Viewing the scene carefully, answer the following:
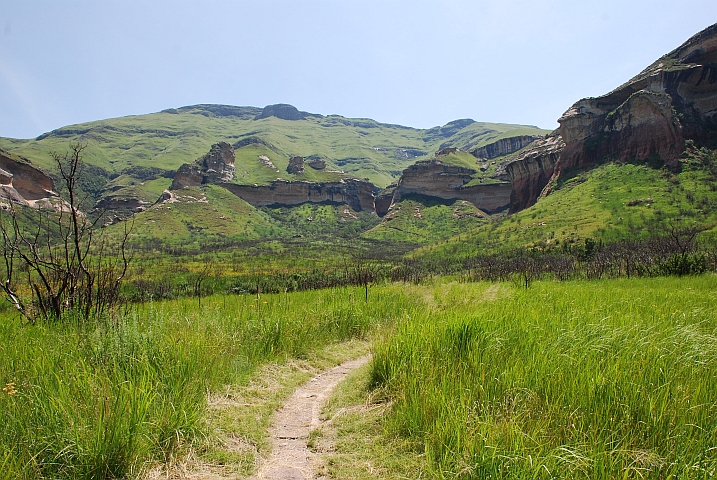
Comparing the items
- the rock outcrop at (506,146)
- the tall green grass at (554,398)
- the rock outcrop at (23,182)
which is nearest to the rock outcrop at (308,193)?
the rock outcrop at (23,182)

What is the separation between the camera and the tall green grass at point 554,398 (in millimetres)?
2678

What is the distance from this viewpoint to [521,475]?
252 centimetres

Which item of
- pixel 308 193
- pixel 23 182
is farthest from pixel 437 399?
pixel 308 193

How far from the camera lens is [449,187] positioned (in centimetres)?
13988

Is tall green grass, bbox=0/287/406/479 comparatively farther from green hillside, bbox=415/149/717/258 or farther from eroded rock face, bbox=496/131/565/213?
A: eroded rock face, bbox=496/131/565/213

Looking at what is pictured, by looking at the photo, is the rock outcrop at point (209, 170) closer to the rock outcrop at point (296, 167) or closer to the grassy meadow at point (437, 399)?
the rock outcrop at point (296, 167)

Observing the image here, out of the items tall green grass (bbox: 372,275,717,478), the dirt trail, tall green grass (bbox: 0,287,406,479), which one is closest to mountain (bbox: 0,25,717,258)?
tall green grass (bbox: 0,287,406,479)

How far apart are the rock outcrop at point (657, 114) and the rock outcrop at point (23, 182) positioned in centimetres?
13605

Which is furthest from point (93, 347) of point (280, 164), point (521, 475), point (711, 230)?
point (280, 164)

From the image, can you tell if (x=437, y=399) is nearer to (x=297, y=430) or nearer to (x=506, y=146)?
(x=297, y=430)

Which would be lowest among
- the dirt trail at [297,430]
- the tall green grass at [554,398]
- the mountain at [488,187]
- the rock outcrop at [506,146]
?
the dirt trail at [297,430]

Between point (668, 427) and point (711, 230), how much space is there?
50728 millimetres

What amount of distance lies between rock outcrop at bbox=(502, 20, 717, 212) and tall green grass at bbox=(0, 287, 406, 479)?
80764 mm

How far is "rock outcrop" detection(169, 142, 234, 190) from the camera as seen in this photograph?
138m
